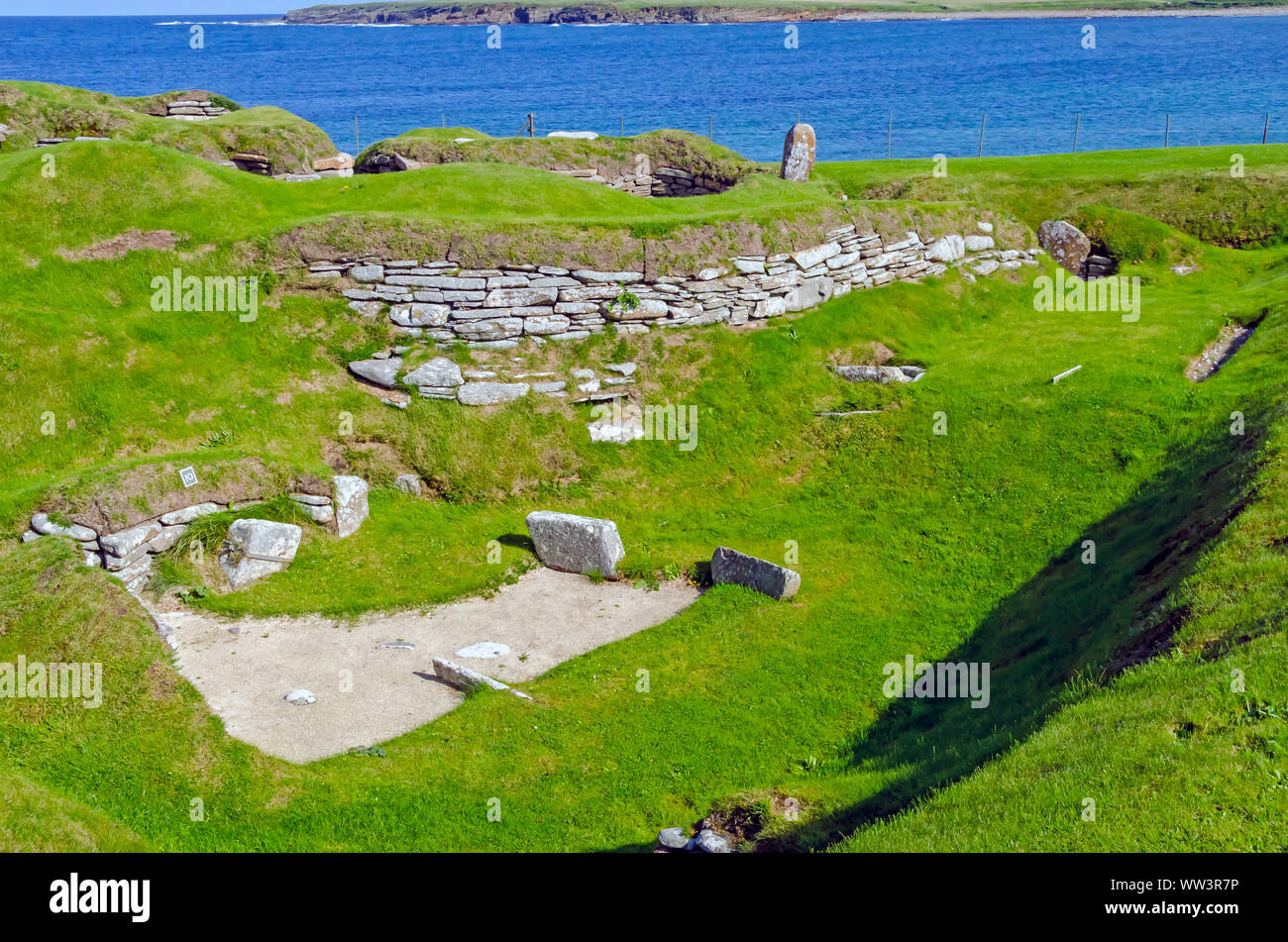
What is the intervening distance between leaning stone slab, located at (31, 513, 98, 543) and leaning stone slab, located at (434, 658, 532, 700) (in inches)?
313

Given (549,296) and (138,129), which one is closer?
(549,296)

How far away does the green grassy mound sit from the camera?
37750 millimetres

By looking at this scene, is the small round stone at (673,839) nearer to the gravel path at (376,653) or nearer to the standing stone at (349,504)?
the gravel path at (376,653)

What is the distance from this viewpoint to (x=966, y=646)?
17.8 metres

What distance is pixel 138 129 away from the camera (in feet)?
127

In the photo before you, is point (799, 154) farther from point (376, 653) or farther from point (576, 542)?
point (376, 653)

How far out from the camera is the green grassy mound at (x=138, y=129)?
1486 inches

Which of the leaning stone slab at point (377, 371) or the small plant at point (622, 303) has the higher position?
the small plant at point (622, 303)

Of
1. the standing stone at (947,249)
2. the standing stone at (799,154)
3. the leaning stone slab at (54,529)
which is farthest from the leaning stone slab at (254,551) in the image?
the standing stone at (799,154)

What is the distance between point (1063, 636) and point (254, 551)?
1632cm

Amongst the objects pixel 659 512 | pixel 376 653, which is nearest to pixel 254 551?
pixel 376 653

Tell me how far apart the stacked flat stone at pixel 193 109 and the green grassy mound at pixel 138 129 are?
4.38 metres

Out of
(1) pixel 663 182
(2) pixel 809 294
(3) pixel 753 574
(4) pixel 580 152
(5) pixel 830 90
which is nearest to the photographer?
(3) pixel 753 574

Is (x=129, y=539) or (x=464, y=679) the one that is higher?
(x=129, y=539)
